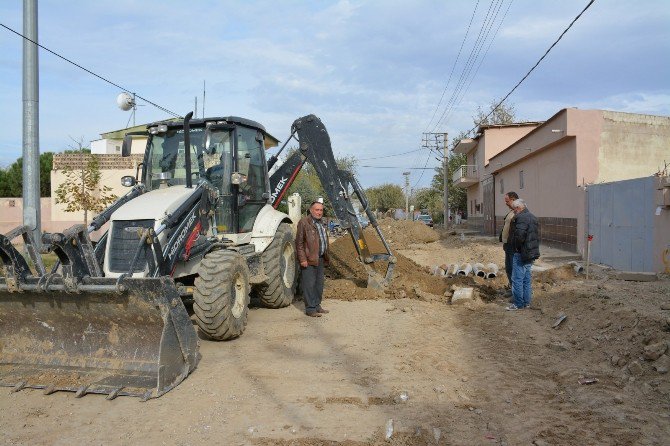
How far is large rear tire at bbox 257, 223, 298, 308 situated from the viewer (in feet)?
27.4

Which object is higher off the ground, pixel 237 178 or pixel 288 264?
pixel 237 178

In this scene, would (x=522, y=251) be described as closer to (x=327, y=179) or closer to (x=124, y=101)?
(x=327, y=179)

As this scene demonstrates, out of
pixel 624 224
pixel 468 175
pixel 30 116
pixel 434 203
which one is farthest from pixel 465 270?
pixel 434 203

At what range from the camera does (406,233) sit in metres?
26.9

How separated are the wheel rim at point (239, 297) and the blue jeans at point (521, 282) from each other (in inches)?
174

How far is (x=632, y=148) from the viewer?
15.3m

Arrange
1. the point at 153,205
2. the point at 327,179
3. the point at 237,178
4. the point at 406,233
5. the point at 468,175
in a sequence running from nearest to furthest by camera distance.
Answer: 1. the point at 153,205
2. the point at 237,178
3. the point at 327,179
4. the point at 406,233
5. the point at 468,175

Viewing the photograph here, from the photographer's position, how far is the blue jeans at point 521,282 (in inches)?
342

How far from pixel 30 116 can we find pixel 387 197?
81064mm

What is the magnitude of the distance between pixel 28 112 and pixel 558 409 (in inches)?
369

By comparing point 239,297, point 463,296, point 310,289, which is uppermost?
point 239,297

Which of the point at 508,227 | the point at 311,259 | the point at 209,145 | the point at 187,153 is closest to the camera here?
the point at 187,153

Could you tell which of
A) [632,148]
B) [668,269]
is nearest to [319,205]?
[668,269]

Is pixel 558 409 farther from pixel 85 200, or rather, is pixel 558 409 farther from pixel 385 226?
pixel 385 226
